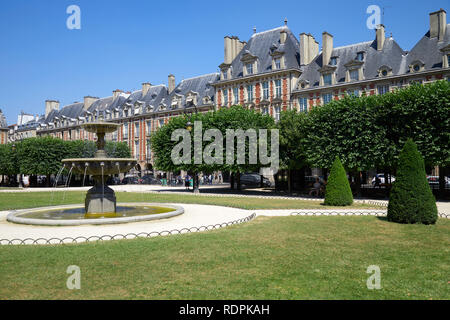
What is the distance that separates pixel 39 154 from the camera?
44.1 metres

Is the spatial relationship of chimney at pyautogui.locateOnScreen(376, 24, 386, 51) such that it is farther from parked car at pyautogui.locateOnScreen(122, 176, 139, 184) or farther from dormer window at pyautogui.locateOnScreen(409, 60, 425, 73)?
parked car at pyautogui.locateOnScreen(122, 176, 139, 184)

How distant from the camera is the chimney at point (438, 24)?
34.0 m

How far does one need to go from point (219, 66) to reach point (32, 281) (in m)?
44.6

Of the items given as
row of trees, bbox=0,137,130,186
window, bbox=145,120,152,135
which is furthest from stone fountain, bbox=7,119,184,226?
window, bbox=145,120,152,135

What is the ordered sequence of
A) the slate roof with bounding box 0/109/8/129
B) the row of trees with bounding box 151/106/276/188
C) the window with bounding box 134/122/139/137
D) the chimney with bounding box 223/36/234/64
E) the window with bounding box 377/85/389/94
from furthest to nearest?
the slate roof with bounding box 0/109/8/129
the window with bounding box 134/122/139/137
the chimney with bounding box 223/36/234/64
the window with bounding box 377/85/389/94
the row of trees with bounding box 151/106/276/188

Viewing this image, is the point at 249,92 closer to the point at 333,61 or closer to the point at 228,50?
the point at 228,50

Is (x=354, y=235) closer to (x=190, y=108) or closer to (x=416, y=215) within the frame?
(x=416, y=215)

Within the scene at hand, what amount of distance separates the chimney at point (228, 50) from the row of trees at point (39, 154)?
70.9 feet

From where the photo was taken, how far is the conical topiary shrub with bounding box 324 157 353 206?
672 inches

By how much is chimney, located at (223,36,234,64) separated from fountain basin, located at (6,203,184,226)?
34.9 m

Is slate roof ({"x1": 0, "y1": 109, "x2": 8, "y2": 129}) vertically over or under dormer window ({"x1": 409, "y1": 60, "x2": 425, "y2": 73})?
over

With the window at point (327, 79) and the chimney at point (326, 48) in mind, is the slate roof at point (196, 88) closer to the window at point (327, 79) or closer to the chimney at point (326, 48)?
the chimney at point (326, 48)

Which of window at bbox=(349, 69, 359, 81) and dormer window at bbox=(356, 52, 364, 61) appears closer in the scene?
window at bbox=(349, 69, 359, 81)

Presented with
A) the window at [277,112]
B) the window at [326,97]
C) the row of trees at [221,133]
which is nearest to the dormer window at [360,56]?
the window at [326,97]
